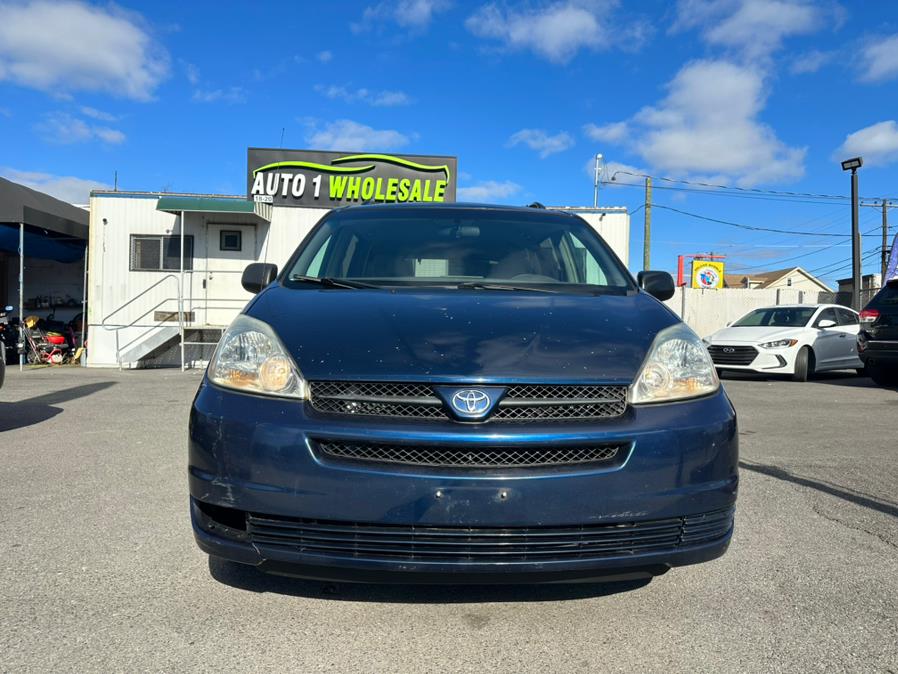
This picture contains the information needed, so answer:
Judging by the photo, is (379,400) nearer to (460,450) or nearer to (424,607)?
(460,450)

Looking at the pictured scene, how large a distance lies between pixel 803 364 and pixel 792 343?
46cm

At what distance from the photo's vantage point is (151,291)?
14742 millimetres

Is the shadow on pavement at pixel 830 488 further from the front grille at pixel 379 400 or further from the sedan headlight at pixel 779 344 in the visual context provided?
the sedan headlight at pixel 779 344

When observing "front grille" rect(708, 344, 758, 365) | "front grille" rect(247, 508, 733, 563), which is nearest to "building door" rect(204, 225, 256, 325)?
"front grille" rect(708, 344, 758, 365)

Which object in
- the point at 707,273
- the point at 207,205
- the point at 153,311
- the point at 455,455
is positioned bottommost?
the point at 455,455

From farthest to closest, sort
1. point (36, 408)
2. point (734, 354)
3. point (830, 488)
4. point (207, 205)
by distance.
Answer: point (207, 205)
point (734, 354)
point (36, 408)
point (830, 488)

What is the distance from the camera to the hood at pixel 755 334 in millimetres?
11758

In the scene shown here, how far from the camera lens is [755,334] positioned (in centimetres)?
1202

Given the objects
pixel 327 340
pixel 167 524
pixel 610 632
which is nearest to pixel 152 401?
pixel 167 524

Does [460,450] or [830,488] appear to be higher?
[460,450]

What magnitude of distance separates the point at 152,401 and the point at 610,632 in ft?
23.9

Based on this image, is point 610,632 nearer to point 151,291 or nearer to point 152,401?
point 152,401

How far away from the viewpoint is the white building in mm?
14453

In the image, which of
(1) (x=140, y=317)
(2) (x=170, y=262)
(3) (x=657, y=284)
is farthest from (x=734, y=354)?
(1) (x=140, y=317)
